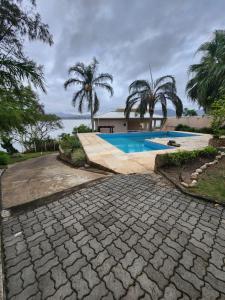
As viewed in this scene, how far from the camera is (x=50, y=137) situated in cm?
1986

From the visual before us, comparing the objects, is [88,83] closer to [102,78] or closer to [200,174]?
[102,78]

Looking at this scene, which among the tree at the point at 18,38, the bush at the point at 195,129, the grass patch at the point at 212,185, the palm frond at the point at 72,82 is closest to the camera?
the grass patch at the point at 212,185

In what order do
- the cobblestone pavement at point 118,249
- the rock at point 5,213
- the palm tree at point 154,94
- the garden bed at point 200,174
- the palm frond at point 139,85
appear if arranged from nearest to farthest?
1. the cobblestone pavement at point 118,249
2. the rock at point 5,213
3. the garden bed at point 200,174
4. the palm tree at point 154,94
5. the palm frond at point 139,85

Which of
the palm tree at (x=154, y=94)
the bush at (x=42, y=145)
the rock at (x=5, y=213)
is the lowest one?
the bush at (x=42, y=145)

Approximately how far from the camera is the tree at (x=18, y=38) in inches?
195

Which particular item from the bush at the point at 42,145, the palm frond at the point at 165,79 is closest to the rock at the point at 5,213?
the bush at the point at 42,145

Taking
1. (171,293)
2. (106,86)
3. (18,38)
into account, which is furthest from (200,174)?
(106,86)

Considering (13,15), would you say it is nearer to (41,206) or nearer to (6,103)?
(6,103)

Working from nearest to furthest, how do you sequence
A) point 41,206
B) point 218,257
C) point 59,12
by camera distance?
1. point 218,257
2. point 41,206
3. point 59,12

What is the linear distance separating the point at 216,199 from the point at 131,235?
2.05 metres

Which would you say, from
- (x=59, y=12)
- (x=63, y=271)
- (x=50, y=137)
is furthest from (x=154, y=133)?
(x=63, y=271)

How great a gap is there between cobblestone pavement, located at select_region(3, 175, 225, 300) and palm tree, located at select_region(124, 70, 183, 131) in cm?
1502

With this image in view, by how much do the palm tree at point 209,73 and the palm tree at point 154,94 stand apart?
175 centimetres

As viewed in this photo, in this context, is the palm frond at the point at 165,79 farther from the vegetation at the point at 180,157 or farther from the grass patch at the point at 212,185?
the grass patch at the point at 212,185
